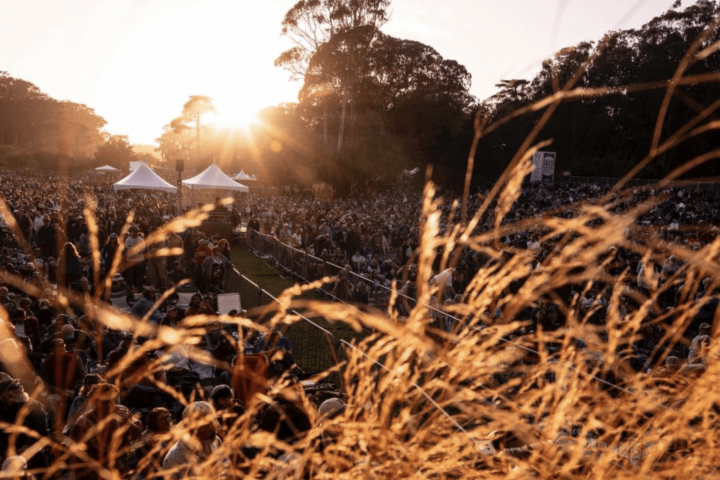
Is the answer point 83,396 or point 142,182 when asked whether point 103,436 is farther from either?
point 142,182

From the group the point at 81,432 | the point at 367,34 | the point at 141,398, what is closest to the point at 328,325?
the point at 141,398

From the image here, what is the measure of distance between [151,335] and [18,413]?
294 cm

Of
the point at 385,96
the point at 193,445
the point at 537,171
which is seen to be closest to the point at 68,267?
the point at 193,445

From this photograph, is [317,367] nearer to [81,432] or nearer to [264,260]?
[81,432]

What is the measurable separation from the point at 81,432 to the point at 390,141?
40.1 meters

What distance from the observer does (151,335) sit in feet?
26.1

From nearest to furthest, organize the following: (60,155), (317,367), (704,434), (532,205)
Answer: (704,434)
(317,367)
(532,205)
(60,155)

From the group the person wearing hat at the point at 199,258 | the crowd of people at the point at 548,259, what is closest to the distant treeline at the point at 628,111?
the crowd of people at the point at 548,259

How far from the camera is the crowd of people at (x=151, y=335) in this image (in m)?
4.46

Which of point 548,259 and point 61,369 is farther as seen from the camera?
point 548,259

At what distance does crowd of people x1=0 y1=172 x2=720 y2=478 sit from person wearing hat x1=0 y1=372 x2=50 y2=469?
1cm

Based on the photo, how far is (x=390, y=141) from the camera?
43.5 m

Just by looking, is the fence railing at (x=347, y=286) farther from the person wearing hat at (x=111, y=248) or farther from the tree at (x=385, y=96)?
the tree at (x=385, y=96)

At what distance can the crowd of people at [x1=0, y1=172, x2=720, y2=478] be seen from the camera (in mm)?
4457
